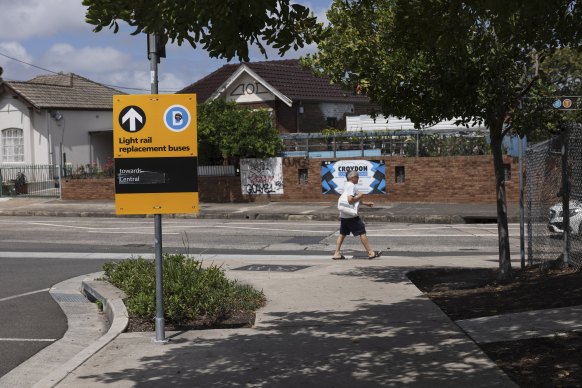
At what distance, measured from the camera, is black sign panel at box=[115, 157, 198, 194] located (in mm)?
7684

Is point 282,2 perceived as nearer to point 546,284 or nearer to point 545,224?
point 546,284

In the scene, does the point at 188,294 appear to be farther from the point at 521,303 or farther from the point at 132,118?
the point at 521,303

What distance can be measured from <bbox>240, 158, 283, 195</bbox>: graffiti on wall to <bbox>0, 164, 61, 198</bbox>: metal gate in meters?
10.1

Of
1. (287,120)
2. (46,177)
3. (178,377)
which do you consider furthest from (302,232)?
(46,177)

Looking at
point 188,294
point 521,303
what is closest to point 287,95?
point 188,294

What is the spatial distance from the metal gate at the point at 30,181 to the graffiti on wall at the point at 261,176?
33.1 feet

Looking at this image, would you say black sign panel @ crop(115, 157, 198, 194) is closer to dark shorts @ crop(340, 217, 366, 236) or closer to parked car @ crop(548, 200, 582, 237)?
parked car @ crop(548, 200, 582, 237)

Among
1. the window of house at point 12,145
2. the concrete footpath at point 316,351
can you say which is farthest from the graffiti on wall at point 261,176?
the concrete footpath at point 316,351

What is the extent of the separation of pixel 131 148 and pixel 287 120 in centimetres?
3118

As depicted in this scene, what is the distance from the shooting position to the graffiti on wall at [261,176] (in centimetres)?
3056

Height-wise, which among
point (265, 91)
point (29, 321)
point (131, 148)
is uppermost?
point (265, 91)

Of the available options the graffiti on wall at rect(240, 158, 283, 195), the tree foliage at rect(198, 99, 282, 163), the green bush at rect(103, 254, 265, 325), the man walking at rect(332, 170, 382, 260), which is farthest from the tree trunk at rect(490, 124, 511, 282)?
the graffiti on wall at rect(240, 158, 283, 195)

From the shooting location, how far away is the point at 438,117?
10.6m

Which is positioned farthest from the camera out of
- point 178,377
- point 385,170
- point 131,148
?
point 385,170
